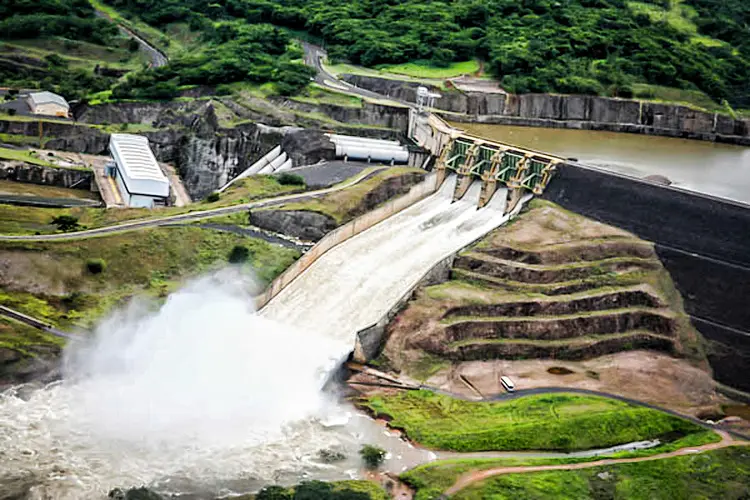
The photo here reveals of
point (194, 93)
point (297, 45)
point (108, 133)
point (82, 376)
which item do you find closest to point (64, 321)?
point (82, 376)

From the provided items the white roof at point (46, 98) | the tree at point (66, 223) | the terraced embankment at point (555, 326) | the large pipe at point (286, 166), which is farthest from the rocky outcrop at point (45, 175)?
the terraced embankment at point (555, 326)

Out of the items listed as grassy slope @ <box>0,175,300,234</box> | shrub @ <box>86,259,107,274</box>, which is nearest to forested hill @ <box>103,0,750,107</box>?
grassy slope @ <box>0,175,300,234</box>

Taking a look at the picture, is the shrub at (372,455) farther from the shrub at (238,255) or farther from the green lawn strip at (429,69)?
the green lawn strip at (429,69)

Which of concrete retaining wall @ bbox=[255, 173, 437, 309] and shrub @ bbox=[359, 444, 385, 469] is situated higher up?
concrete retaining wall @ bbox=[255, 173, 437, 309]

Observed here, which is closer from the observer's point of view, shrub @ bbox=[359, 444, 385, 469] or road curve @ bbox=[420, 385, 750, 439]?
shrub @ bbox=[359, 444, 385, 469]

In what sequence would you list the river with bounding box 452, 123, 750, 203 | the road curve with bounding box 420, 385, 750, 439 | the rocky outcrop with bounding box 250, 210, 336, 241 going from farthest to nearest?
the river with bounding box 452, 123, 750, 203
the rocky outcrop with bounding box 250, 210, 336, 241
the road curve with bounding box 420, 385, 750, 439

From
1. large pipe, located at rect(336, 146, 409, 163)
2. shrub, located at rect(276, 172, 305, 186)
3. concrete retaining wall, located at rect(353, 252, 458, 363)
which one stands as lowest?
concrete retaining wall, located at rect(353, 252, 458, 363)

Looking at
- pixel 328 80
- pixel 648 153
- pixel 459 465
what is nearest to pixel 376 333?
pixel 459 465

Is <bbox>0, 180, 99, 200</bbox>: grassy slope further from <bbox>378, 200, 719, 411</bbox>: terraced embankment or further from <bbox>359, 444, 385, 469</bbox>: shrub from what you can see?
<bbox>359, 444, 385, 469</bbox>: shrub
